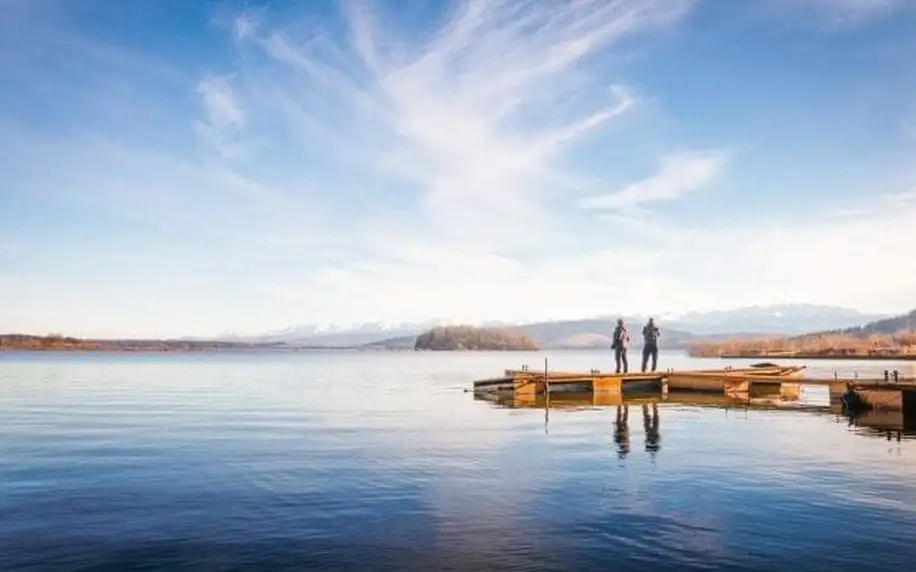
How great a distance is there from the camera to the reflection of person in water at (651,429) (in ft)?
89.2

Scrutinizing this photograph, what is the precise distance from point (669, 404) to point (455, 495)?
3039 cm

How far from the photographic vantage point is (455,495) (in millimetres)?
18703

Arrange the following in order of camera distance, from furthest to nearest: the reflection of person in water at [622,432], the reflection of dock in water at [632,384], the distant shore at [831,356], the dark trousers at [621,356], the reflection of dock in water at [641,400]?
the distant shore at [831,356] < the reflection of dock in water at [632,384] < the dark trousers at [621,356] < the reflection of dock in water at [641,400] < the reflection of person in water at [622,432]

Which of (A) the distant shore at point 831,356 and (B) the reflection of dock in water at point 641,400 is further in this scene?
(A) the distant shore at point 831,356

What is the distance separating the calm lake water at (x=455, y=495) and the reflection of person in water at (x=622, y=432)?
13.2 inches

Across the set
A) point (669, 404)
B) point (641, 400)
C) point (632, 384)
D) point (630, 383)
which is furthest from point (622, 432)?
point (632, 384)

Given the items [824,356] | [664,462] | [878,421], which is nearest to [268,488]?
[664,462]

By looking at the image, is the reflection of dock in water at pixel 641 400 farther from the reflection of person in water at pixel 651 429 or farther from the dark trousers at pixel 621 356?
the reflection of person in water at pixel 651 429

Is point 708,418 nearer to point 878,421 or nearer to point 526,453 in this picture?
point 878,421

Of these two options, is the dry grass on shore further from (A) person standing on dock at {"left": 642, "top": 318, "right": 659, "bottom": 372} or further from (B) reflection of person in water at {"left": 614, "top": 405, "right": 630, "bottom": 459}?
(B) reflection of person in water at {"left": 614, "top": 405, "right": 630, "bottom": 459}

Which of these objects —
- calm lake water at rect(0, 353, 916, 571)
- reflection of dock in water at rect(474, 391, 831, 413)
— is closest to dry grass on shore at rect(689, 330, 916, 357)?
reflection of dock in water at rect(474, 391, 831, 413)

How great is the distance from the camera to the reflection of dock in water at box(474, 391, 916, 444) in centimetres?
3131

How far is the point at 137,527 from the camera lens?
15.6 metres

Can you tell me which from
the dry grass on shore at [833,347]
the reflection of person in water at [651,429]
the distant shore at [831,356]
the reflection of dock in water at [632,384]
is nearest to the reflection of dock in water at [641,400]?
the reflection of dock in water at [632,384]
